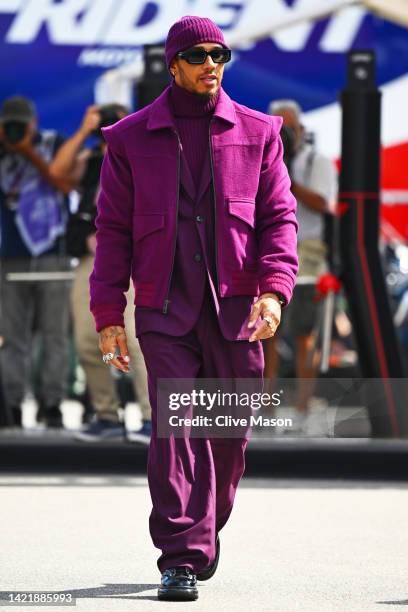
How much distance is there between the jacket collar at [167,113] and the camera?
21.5 ft

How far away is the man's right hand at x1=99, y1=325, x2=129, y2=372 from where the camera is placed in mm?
6574

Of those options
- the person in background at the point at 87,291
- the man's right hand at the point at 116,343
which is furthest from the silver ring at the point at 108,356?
the person in background at the point at 87,291

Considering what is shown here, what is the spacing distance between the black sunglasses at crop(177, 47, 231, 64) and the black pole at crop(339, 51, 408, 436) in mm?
4220

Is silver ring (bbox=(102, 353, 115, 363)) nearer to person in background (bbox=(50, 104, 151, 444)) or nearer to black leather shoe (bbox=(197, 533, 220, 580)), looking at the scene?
black leather shoe (bbox=(197, 533, 220, 580))

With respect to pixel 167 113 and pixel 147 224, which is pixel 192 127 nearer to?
pixel 167 113

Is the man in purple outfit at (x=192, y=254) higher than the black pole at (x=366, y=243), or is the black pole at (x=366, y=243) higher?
the black pole at (x=366, y=243)

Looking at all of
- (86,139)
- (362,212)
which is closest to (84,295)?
(86,139)

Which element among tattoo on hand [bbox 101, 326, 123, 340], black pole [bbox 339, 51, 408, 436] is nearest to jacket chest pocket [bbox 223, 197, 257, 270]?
tattoo on hand [bbox 101, 326, 123, 340]

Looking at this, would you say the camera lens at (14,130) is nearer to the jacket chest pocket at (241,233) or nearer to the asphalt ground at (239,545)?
the asphalt ground at (239,545)

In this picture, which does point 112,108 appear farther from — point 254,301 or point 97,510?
point 254,301

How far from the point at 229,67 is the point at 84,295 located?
1504 millimetres

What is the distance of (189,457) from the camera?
21.2 feet

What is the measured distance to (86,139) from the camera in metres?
10.9

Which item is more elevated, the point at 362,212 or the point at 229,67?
the point at 229,67
